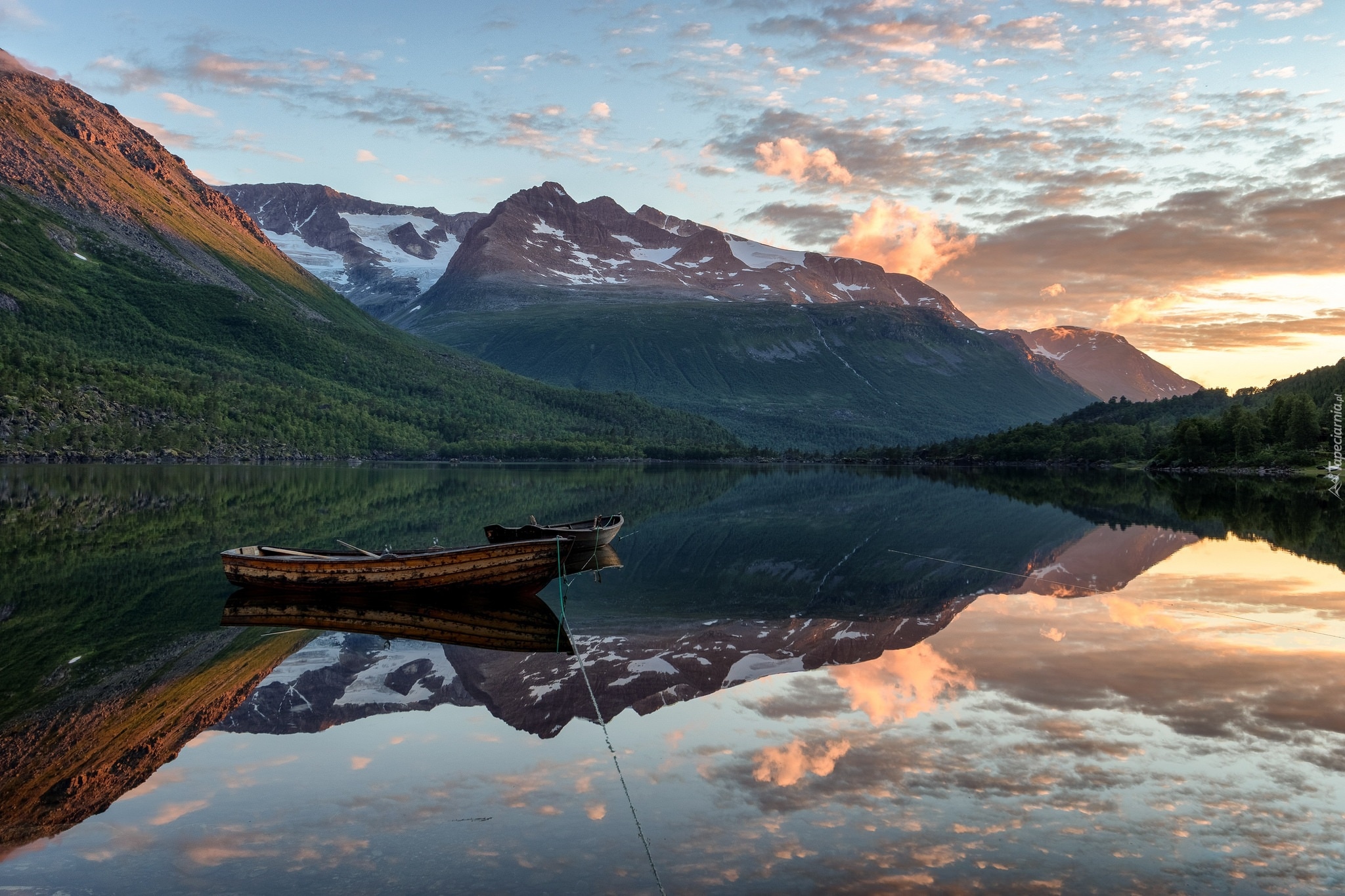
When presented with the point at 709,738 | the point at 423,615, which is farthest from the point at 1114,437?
the point at 709,738

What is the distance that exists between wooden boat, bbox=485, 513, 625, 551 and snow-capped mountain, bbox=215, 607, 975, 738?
8.77 metres

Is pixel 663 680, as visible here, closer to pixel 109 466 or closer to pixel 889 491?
pixel 889 491

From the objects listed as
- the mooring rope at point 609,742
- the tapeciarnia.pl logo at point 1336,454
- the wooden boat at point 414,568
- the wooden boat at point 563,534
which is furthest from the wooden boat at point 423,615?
the tapeciarnia.pl logo at point 1336,454

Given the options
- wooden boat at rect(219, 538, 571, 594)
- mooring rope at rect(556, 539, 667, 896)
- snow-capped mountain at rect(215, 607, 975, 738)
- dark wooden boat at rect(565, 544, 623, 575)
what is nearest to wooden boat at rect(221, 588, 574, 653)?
mooring rope at rect(556, 539, 667, 896)

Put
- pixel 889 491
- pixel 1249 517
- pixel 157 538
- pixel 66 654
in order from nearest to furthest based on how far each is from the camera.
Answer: pixel 66 654, pixel 157 538, pixel 1249 517, pixel 889 491

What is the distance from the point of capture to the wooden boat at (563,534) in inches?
1261

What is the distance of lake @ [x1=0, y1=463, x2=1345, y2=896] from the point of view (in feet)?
33.0

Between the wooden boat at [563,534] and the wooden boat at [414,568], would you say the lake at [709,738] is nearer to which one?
the wooden boat at [414,568]

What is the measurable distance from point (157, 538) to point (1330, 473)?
337 ft

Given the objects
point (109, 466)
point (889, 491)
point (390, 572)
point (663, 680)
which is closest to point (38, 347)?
point (109, 466)

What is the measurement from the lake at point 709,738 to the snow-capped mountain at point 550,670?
0.10 meters

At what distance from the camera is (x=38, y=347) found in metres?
169

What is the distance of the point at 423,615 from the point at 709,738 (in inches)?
513

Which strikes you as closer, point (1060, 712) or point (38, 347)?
point (1060, 712)
